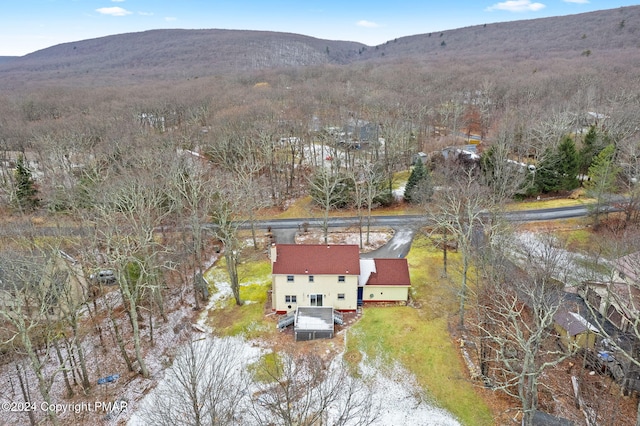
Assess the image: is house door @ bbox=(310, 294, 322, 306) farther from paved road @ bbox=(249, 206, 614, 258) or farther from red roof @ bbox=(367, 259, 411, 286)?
paved road @ bbox=(249, 206, 614, 258)

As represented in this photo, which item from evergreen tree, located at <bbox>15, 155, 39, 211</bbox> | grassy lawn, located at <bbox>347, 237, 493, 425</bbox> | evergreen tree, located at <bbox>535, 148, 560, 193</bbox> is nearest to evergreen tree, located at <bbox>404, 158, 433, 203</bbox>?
grassy lawn, located at <bbox>347, 237, 493, 425</bbox>

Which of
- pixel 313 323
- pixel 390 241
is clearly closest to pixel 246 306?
pixel 313 323

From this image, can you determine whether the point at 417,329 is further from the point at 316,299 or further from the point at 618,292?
the point at 618,292

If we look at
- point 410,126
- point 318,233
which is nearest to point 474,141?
point 410,126

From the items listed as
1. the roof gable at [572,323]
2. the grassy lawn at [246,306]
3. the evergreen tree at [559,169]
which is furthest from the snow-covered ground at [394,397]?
the evergreen tree at [559,169]

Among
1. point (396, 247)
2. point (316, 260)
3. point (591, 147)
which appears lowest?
point (396, 247)

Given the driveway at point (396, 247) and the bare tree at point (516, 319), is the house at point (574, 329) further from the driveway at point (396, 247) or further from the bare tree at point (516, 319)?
the driveway at point (396, 247)
